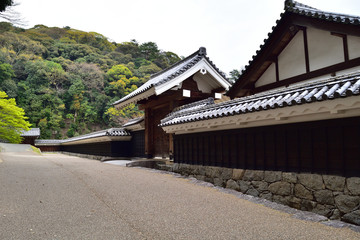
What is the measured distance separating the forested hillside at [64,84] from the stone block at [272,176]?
33.2 m

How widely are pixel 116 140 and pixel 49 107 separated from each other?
3231 centimetres

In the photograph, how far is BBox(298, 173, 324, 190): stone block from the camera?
15.3ft

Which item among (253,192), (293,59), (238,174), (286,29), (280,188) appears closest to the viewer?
(280,188)

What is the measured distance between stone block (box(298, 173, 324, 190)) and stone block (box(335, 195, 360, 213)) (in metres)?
0.38

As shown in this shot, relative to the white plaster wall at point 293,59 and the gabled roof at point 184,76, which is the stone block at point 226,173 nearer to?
the white plaster wall at point 293,59

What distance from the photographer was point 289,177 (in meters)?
5.29

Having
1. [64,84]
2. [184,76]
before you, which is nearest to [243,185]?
[184,76]

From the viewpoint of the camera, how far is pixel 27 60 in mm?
49344

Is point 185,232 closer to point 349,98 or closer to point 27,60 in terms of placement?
point 349,98

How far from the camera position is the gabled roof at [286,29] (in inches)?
259

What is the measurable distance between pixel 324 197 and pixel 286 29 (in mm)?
6053

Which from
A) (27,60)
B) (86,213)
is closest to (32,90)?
(27,60)

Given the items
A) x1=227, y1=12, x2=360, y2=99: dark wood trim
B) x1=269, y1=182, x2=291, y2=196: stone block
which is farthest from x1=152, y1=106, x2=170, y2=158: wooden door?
x1=269, y1=182, x2=291, y2=196: stone block

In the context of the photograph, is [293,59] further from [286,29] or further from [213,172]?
[213,172]
